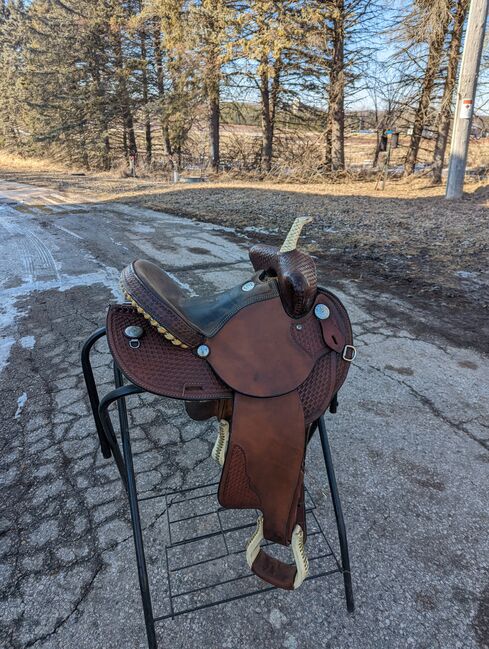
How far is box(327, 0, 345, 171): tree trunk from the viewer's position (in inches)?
388

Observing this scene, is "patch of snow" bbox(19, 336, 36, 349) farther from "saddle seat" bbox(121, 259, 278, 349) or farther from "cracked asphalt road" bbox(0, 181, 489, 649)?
"saddle seat" bbox(121, 259, 278, 349)

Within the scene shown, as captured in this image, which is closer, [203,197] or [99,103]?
[203,197]

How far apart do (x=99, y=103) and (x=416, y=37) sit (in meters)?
11.8

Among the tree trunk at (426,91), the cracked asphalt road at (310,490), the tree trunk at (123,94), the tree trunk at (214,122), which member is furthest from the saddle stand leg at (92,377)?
the tree trunk at (123,94)

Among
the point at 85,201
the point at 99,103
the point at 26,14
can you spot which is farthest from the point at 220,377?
the point at 26,14

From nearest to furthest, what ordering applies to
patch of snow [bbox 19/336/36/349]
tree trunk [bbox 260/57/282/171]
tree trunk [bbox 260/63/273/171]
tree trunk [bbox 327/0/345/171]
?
patch of snow [bbox 19/336/36/349] → tree trunk [bbox 327/0/345/171] → tree trunk [bbox 260/57/282/171] → tree trunk [bbox 260/63/273/171]

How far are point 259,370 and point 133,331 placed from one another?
363 mm

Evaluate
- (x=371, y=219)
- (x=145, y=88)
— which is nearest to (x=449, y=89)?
(x=371, y=219)

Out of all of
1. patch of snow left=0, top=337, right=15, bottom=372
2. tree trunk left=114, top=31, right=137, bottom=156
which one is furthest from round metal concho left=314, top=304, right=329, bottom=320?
tree trunk left=114, top=31, right=137, bottom=156

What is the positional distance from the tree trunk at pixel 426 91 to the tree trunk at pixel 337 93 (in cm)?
194

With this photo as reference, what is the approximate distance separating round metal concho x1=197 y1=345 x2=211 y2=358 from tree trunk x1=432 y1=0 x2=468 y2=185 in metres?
10.2

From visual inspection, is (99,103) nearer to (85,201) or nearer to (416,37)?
(85,201)

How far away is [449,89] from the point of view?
8.55m

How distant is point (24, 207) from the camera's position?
327 inches
